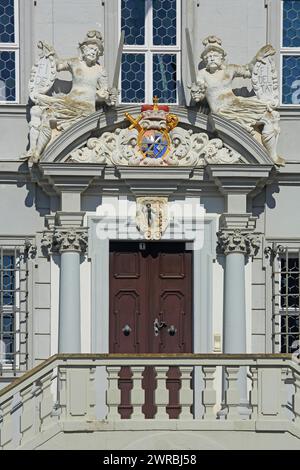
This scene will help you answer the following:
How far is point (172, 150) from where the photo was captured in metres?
23.6

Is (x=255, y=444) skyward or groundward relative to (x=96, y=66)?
groundward

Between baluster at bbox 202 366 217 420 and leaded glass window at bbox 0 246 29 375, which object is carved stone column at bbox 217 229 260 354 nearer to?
baluster at bbox 202 366 217 420

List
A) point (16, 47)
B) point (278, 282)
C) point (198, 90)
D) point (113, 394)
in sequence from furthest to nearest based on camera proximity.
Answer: point (16, 47) → point (278, 282) → point (198, 90) → point (113, 394)

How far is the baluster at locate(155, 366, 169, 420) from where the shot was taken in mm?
21359

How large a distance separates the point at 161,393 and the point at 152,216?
2.98 m

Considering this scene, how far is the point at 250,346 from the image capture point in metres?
23.6

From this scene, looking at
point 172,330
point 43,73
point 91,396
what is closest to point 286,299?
point 172,330

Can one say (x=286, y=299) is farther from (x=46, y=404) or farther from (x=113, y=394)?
(x=46, y=404)

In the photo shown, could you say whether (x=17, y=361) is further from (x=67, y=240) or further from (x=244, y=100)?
(x=244, y=100)

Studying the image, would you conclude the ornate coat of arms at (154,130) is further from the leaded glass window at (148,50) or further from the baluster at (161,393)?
the baluster at (161,393)

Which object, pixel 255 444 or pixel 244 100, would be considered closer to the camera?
pixel 255 444

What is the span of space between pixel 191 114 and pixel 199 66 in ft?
2.06

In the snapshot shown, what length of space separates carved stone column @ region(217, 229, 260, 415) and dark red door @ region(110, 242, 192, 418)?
52 cm

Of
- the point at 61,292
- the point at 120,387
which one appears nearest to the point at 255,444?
the point at 120,387
